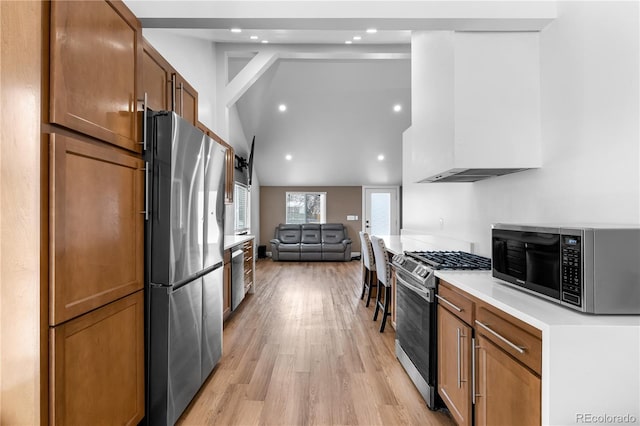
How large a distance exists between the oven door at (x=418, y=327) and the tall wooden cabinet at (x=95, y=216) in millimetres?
1662

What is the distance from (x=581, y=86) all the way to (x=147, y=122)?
2259mm

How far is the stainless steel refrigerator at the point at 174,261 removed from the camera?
194cm

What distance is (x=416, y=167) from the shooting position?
309cm

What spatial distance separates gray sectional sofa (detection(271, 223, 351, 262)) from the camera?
9.00 metres

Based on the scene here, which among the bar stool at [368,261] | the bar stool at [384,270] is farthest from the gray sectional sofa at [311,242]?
the bar stool at [384,270]

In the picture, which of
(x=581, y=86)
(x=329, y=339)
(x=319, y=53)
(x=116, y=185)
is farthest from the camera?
(x=319, y=53)

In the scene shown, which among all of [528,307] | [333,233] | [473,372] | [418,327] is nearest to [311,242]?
[333,233]

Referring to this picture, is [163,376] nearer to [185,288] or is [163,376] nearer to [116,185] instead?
[185,288]

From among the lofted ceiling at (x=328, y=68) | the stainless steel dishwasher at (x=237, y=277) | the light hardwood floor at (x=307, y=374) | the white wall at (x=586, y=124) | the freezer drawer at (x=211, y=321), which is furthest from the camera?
the stainless steel dishwasher at (x=237, y=277)

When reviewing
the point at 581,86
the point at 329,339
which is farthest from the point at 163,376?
the point at 581,86

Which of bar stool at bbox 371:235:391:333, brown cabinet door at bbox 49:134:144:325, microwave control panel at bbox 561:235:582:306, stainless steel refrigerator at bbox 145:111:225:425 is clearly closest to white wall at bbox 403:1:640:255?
microwave control panel at bbox 561:235:582:306

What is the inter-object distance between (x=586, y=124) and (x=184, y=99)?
2565mm

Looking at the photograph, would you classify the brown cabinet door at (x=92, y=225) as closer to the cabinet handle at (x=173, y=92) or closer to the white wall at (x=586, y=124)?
the cabinet handle at (x=173, y=92)

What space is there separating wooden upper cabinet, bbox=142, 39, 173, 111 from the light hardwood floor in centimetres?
193
